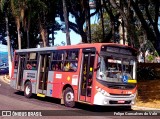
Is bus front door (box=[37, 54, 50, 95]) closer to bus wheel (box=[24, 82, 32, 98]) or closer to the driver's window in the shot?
bus wheel (box=[24, 82, 32, 98])

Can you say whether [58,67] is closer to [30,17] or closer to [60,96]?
[60,96]

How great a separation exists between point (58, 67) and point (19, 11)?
15179mm

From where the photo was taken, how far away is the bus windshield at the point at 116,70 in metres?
14.9

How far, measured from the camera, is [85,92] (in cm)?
1536

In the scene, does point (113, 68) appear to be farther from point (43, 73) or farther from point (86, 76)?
point (43, 73)

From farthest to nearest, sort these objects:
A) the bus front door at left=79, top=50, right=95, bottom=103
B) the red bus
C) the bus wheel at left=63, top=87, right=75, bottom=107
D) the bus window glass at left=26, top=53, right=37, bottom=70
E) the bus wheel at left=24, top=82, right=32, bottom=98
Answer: the bus wheel at left=24, top=82, right=32, bottom=98 → the bus window glass at left=26, top=53, right=37, bottom=70 → the bus wheel at left=63, top=87, right=75, bottom=107 → the bus front door at left=79, top=50, right=95, bottom=103 → the red bus

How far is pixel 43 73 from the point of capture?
61.6 feet

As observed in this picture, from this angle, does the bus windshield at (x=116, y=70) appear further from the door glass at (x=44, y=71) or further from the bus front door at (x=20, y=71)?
the bus front door at (x=20, y=71)

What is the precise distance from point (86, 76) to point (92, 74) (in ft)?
1.47

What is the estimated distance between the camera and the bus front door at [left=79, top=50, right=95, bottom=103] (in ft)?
49.8

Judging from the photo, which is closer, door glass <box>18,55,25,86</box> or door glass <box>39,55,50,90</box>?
door glass <box>39,55,50,90</box>

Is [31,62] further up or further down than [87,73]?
further up

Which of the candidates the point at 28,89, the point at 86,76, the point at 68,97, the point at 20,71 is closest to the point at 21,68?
the point at 20,71

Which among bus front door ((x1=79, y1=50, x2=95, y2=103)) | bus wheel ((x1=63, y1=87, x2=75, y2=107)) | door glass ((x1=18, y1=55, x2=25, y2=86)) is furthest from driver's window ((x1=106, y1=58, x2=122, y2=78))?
door glass ((x1=18, y1=55, x2=25, y2=86))
